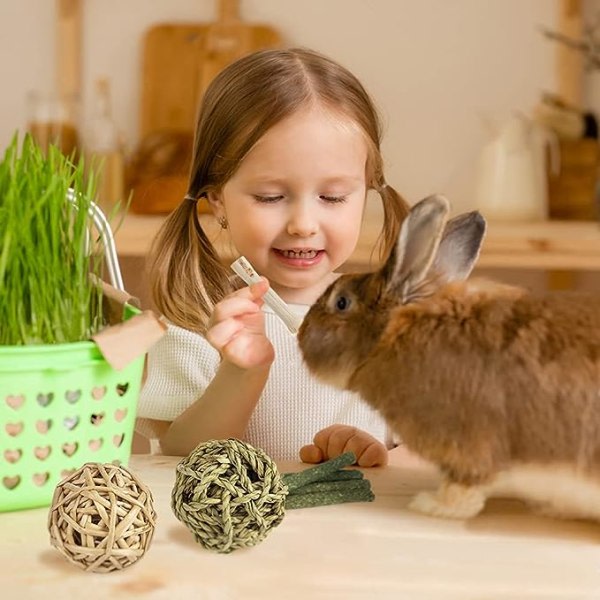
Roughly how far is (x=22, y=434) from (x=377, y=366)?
0.97ft

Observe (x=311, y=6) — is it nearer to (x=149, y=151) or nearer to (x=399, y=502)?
(x=149, y=151)

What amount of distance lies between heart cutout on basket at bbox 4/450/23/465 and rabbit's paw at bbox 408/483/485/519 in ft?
1.09

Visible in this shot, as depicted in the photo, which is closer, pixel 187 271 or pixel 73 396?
pixel 73 396

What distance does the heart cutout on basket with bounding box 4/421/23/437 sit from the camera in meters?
0.89

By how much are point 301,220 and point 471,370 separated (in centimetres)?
52

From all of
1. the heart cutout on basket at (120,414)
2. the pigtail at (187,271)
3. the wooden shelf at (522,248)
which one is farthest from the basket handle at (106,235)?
the wooden shelf at (522,248)

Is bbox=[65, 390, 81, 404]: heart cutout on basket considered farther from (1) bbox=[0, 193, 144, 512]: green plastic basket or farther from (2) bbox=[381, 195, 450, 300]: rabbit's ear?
(2) bbox=[381, 195, 450, 300]: rabbit's ear

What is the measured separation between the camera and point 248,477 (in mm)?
820

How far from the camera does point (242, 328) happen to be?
1073 millimetres

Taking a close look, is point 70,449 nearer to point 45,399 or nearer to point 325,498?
point 45,399

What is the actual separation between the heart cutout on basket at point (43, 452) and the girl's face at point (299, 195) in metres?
0.49

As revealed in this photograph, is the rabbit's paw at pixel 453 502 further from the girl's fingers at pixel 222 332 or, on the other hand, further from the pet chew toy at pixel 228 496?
the girl's fingers at pixel 222 332

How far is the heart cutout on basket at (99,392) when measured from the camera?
0.92 metres

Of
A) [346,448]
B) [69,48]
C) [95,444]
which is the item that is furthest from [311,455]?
[69,48]
